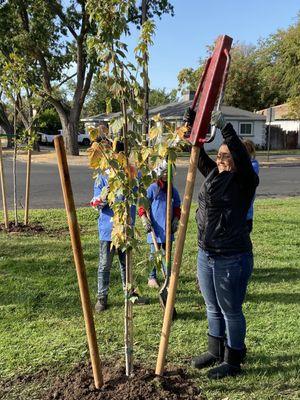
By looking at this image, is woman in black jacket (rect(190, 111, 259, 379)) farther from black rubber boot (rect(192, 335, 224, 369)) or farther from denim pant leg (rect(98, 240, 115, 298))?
denim pant leg (rect(98, 240, 115, 298))

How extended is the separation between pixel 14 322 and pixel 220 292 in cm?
220

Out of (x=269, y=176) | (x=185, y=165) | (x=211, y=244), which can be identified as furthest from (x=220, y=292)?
(x=185, y=165)

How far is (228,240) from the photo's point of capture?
303cm

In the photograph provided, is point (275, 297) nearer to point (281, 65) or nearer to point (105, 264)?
point (105, 264)

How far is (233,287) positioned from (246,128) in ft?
119

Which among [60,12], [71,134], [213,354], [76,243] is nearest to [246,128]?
[71,134]

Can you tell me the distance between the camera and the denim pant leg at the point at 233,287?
3.06 m

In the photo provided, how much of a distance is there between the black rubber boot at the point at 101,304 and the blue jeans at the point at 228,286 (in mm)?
1521

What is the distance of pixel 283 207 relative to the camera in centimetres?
1044

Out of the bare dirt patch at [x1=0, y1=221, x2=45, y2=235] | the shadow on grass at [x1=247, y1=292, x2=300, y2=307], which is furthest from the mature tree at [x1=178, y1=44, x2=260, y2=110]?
the shadow on grass at [x1=247, y1=292, x2=300, y2=307]

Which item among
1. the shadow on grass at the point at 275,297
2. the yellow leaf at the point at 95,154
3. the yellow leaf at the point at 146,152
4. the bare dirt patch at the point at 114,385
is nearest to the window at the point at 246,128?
the shadow on grass at the point at 275,297

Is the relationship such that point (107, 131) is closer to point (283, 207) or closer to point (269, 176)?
point (283, 207)

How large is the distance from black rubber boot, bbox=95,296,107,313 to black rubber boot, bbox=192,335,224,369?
1380mm

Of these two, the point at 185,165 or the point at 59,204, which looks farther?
the point at 185,165
